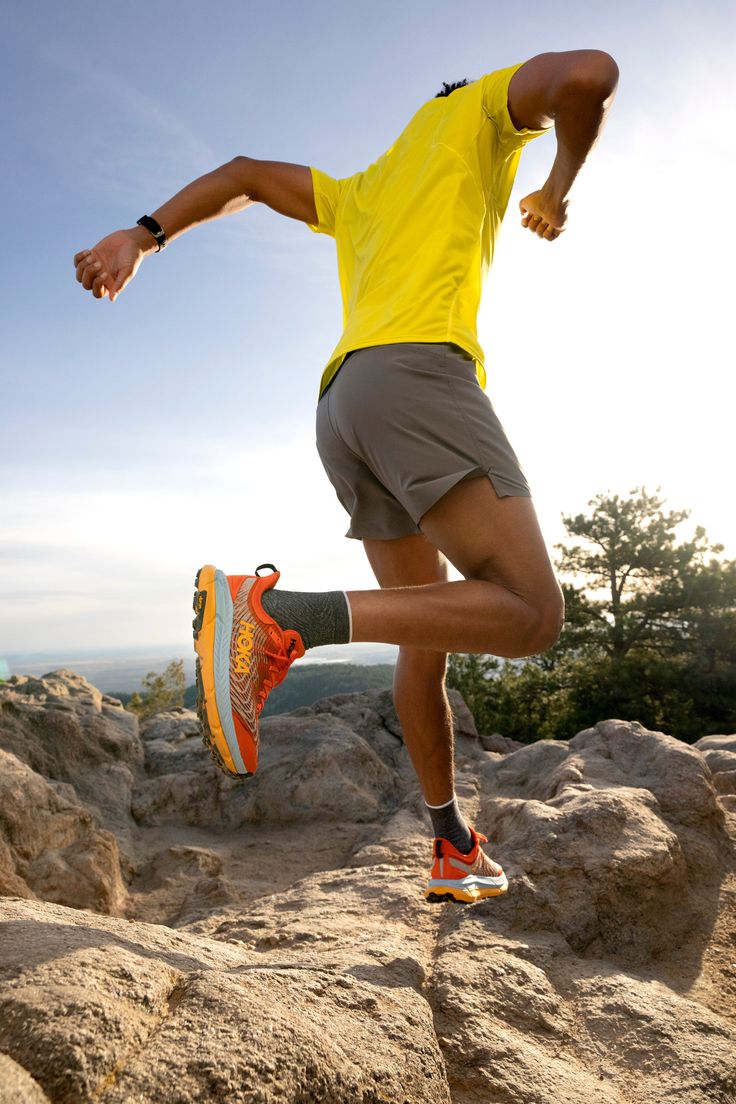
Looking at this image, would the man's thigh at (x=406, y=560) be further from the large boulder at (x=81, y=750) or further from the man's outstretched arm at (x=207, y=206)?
the large boulder at (x=81, y=750)

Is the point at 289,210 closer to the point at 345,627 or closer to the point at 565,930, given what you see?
the point at 345,627

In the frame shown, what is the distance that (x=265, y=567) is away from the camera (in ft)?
6.51

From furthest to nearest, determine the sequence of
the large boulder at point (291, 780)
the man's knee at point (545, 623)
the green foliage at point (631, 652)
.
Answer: the green foliage at point (631, 652) < the large boulder at point (291, 780) < the man's knee at point (545, 623)

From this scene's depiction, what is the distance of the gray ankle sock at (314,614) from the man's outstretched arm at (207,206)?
1044 mm

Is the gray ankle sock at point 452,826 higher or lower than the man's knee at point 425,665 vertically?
lower

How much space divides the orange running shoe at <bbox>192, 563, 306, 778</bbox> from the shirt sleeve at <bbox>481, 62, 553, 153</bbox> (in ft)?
4.64

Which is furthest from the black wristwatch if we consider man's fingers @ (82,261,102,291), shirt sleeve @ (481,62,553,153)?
shirt sleeve @ (481,62,553,153)

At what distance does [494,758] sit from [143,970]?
4017 mm

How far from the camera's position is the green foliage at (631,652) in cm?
1841

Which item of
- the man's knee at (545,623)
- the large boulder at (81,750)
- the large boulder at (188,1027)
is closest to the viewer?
the large boulder at (188,1027)

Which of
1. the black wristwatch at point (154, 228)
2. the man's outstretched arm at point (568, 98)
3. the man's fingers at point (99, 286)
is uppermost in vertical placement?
the man's outstretched arm at point (568, 98)

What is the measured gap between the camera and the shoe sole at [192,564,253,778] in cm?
178

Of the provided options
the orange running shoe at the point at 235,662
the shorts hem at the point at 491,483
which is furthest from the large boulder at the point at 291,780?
the shorts hem at the point at 491,483

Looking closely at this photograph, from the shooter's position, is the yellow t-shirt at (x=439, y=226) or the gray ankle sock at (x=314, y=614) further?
the yellow t-shirt at (x=439, y=226)
